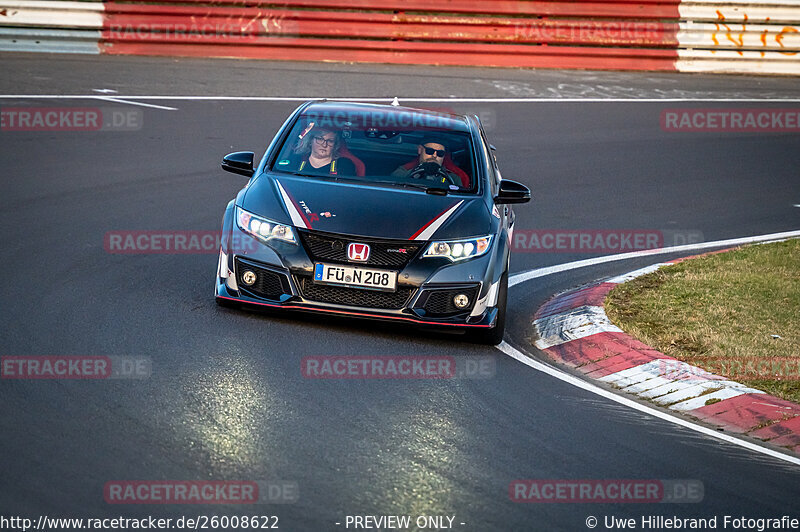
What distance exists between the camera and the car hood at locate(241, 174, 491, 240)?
7707 millimetres

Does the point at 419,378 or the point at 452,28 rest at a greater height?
the point at 452,28

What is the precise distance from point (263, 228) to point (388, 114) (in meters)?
1.95

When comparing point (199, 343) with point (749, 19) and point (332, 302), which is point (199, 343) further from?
point (749, 19)

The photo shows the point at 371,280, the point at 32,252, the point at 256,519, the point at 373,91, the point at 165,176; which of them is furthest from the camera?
the point at 373,91

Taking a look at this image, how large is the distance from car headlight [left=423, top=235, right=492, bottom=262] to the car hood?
0.05 metres

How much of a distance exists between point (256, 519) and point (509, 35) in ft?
59.3

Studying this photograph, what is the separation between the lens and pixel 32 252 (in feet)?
30.2

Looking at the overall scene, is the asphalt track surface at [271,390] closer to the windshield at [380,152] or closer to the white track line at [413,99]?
the windshield at [380,152]

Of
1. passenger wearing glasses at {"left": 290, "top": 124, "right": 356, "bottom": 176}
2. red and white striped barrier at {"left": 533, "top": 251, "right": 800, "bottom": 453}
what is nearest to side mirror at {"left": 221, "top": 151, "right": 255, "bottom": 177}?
passenger wearing glasses at {"left": 290, "top": 124, "right": 356, "bottom": 176}

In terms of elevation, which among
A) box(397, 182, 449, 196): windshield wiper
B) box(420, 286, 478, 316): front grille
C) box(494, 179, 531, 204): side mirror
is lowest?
box(420, 286, 478, 316): front grille

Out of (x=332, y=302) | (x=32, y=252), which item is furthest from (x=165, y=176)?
(x=332, y=302)

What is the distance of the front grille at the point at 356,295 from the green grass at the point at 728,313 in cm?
193

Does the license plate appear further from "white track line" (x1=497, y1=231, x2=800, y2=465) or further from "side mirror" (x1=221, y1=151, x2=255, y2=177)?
"side mirror" (x1=221, y1=151, x2=255, y2=177)

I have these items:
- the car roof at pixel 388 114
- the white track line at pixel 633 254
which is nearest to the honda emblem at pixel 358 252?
the car roof at pixel 388 114
